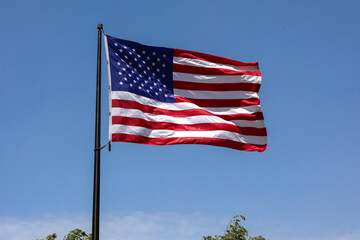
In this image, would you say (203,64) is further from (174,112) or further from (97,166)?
(97,166)

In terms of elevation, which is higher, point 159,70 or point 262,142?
point 159,70

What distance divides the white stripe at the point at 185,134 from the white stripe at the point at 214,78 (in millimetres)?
1630

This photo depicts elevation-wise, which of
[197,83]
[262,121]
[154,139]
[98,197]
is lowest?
[98,197]

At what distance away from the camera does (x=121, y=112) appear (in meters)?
11.8

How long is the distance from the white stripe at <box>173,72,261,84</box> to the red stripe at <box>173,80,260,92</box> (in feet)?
0.30

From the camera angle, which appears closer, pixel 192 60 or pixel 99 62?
pixel 99 62

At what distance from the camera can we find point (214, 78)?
14039 millimetres

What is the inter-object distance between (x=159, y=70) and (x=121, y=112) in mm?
2178

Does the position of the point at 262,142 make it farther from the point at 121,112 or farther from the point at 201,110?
the point at 121,112

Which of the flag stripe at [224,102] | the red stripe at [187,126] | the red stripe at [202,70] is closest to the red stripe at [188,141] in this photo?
the red stripe at [187,126]

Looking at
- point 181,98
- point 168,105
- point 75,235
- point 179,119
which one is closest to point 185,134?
point 179,119

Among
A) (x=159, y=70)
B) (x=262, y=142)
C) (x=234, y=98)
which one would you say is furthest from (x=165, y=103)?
(x=262, y=142)

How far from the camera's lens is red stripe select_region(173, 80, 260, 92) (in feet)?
45.2

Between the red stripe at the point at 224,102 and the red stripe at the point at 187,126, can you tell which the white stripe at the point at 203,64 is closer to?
the red stripe at the point at 224,102
